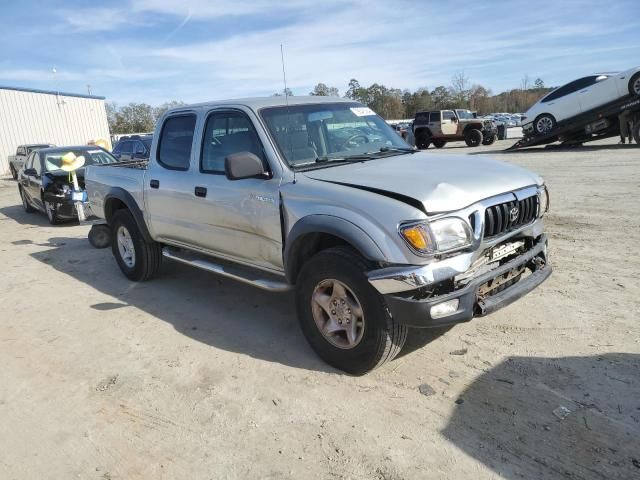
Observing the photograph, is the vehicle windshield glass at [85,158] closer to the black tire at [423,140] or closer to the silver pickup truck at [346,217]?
the silver pickup truck at [346,217]

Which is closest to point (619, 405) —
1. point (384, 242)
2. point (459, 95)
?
point (384, 242)

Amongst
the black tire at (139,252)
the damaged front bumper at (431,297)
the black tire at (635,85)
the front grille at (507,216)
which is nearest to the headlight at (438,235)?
the damaged front bumper at (431,297)

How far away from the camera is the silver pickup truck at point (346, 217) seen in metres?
3.11

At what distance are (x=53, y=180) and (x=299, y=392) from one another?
9.00 meters

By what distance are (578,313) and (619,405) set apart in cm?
139

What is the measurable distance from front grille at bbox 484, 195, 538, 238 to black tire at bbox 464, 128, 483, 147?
23596mm

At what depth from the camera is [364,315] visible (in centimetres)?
332

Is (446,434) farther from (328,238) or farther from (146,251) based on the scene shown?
(146,251)

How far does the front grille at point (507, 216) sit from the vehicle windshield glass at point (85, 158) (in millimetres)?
9303

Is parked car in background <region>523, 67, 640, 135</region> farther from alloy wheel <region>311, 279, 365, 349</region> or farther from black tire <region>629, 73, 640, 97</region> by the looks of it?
alloy wheel <region>311, 279, 365, 349</region>

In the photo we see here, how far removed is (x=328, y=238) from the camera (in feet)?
12.1

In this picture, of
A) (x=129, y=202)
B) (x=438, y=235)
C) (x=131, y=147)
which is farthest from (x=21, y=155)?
(x=438, y=235)

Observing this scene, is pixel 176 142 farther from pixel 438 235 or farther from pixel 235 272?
pixel 438 235

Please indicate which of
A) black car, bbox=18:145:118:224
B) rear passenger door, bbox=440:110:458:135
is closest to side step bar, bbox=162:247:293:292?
black car, bbox=18:145:118:224
